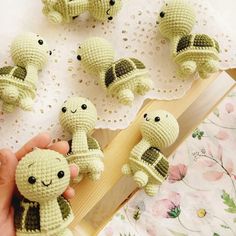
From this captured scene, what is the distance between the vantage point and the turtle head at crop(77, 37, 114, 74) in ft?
2.55

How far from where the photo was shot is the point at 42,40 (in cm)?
79

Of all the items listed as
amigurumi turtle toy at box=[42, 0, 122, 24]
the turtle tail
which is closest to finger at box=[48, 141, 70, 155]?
the turtle tail

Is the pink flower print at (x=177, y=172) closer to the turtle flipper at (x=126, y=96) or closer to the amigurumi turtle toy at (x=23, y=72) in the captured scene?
the turtle flipper at (x=126, y=96)

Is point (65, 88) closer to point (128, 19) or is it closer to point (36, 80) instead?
point (36, 80)

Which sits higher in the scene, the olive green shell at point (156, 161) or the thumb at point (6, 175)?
the olive green shell at point (156, 161)

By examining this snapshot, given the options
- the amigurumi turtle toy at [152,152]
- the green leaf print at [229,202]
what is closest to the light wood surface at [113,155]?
the amigurumi turtle toy at [152,152]

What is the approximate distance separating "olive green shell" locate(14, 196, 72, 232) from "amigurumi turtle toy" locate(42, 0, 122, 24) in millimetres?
337

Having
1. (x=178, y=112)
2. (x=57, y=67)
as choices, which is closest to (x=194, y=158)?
(x=178, y=112)

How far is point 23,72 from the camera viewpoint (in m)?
0.77

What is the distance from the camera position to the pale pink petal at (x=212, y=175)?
806 millimetres

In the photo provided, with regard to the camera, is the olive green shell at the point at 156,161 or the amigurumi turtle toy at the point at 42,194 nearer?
the amigurumi turtle toy at the point at 42,194

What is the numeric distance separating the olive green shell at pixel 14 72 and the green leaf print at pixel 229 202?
42cm

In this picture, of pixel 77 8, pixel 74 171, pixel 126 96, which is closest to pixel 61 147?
pixel 74 171

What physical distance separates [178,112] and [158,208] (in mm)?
179
